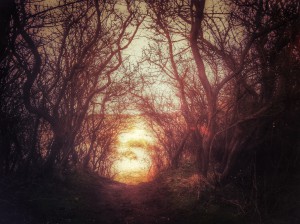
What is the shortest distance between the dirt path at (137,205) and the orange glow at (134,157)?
40.0 feet

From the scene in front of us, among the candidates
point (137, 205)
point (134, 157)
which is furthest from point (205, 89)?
point (134, 157)

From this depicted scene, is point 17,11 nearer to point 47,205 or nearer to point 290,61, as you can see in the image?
point 47,205

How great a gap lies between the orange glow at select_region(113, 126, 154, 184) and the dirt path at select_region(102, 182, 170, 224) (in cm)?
1219

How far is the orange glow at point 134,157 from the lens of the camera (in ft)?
83.8

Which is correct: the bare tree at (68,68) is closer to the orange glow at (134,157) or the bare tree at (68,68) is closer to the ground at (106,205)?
the ground at (106,205)

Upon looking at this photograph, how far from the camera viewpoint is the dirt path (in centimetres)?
782

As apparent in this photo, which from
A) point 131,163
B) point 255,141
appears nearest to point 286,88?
point 255,141

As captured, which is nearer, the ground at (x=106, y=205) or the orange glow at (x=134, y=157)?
the ground at (x=106, y=205)

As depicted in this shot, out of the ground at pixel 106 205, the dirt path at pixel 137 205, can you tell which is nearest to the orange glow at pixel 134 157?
the dirt path at pixel 137 205

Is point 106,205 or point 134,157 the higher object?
point 134,157

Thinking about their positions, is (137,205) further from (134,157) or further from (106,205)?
(134,157)

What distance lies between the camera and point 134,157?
104 feet

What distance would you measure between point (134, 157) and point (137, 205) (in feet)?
74.2

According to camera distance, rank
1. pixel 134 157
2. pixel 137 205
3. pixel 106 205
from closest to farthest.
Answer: pixel 106 205, pixel 137 205, pixel 134 157
